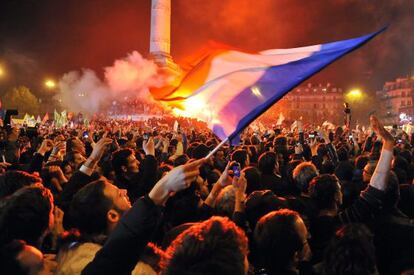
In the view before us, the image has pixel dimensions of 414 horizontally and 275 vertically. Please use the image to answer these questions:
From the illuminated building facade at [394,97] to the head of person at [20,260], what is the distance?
3624 inches

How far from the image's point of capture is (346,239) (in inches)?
92.0

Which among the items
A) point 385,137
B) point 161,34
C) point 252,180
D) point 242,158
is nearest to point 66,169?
point 252,180

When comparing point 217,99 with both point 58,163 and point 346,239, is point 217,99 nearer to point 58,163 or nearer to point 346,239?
point 346,239

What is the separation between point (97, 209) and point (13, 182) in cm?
134

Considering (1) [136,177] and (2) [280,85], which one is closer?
(2) [280,85]

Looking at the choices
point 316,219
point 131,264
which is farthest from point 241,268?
point 316,219

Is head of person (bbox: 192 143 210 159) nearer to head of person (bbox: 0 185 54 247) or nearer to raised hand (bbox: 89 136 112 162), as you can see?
raised hand (bbox: 89 136 112 162)

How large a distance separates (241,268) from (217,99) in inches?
94.1

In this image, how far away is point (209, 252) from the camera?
178 cm

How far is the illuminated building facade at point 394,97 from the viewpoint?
88787mm

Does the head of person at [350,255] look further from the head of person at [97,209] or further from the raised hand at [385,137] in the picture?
the raised hand at [385,137]

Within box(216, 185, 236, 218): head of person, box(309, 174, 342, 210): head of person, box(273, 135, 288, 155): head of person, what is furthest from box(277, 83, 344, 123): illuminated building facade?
box(309, 174, 342, 210): head of person

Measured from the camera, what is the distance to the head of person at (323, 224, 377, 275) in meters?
2.23

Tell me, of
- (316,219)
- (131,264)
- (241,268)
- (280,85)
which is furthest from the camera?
(316,219)
